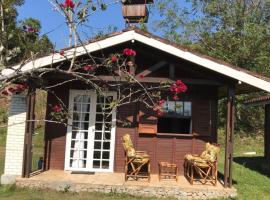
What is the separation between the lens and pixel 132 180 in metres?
9.23

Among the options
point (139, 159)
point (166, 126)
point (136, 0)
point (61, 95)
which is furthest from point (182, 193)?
point (136, 0)

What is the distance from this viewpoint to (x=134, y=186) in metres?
8.64

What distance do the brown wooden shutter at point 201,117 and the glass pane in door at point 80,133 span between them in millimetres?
2692

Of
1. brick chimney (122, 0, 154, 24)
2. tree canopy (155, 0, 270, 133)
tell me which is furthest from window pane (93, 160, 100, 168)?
tree canopy (155, 0, 270, 133)

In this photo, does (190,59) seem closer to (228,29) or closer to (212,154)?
(212,154)

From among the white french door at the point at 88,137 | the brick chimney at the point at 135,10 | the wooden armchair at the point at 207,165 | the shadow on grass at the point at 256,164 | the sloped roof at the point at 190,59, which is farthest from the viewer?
the shadow on grass at the point at 256,164

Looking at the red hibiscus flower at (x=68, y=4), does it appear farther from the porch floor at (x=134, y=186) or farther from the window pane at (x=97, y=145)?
the window pane at (x=97, y=145)

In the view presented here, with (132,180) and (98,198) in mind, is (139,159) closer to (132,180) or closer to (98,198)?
(132,180)

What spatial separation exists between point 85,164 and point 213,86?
377 centimetres

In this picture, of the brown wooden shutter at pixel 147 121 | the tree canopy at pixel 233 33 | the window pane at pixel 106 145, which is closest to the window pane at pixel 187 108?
the brown wooden shutter at pixel 147 121

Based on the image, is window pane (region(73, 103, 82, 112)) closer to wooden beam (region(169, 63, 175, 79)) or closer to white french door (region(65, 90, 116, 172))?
white french door (region(65, 90, 116, 172))

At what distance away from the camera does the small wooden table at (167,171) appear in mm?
9367

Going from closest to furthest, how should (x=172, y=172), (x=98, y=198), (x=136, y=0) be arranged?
(x=98, y=198) < (x=172, y=172) < (x=136, y=0)

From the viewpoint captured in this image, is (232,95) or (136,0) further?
(136,0)
